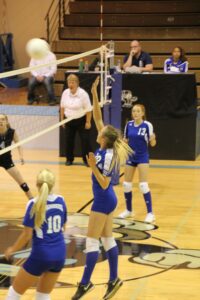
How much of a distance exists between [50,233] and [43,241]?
8cm

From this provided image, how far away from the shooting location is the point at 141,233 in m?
8.84

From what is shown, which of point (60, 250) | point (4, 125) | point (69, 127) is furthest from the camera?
point (69, 127)

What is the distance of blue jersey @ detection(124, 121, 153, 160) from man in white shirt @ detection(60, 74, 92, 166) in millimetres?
3143

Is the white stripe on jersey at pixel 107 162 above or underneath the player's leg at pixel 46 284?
above

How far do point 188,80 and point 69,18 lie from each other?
6.38 metres

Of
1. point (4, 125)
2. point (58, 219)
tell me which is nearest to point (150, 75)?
point (4, 125)

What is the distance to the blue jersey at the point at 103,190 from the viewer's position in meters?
6.52

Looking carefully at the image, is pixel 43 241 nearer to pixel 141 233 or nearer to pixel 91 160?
pixel 91 160

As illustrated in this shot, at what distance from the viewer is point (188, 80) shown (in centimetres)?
1342

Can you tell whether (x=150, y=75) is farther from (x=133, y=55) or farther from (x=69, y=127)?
(x=69, y=127)

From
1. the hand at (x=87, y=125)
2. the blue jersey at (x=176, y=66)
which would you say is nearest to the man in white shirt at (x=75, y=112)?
the hand at (x=87, y=125)

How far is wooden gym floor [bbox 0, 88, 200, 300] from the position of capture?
6918 millimetres

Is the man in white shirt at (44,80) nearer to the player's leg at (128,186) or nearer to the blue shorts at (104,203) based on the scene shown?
the player's leg at (128,186)

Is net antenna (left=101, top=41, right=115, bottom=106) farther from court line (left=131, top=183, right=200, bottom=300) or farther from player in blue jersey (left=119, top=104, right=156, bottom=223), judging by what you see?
court line (left=131, top=183, right=200, bottom=300)
